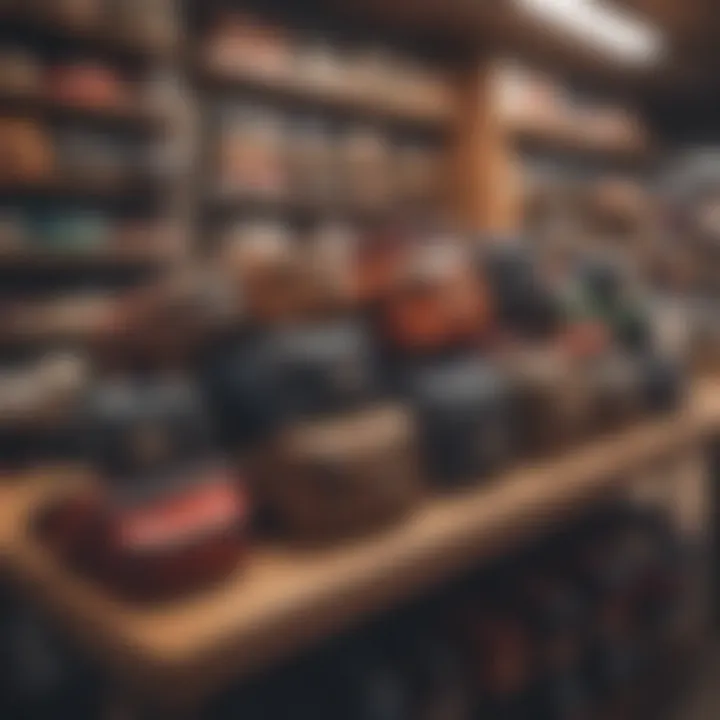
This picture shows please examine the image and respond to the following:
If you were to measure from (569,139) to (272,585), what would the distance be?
5.02m

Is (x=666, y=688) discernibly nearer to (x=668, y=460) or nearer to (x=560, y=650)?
(x=560, y=650)

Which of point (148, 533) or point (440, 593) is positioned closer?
point (148, 533)

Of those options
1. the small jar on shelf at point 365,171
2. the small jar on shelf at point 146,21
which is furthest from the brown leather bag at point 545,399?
the small jar on shelf at point 365,171

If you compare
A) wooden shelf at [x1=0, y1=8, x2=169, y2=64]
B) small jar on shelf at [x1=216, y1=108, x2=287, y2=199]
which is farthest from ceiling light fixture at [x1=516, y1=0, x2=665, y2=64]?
wooden shelf at [x1=0, y1=8, x2=169, y2=64]

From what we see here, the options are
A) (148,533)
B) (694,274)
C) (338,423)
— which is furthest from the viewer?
(694,274)

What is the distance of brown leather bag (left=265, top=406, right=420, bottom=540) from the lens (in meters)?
0.71

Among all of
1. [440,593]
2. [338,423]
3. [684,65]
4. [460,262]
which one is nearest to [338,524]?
[338,423]

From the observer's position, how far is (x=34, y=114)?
9.46 ft

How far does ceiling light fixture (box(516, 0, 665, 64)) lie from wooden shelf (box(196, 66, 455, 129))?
761 millimetres

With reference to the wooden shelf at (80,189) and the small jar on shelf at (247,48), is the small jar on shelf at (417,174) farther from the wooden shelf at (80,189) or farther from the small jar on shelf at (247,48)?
the wooden shelf at (80,189)

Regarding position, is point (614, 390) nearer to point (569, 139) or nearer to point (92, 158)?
point (92, 158)

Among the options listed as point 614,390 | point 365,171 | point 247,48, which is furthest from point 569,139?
point 614,390

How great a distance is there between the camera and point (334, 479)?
0.71 meters

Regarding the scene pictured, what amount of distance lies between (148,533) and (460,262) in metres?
0.52
